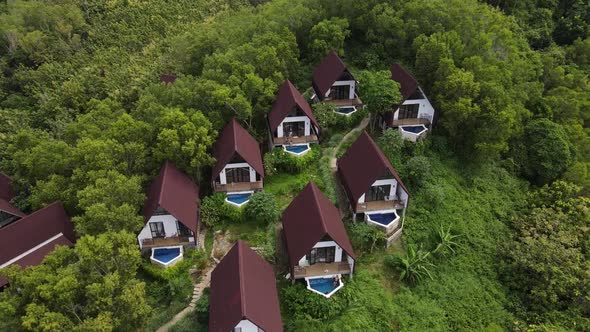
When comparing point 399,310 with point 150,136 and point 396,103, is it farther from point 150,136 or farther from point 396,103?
point 150,136

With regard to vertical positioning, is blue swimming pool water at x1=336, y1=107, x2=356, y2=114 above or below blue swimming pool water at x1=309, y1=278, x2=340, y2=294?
above

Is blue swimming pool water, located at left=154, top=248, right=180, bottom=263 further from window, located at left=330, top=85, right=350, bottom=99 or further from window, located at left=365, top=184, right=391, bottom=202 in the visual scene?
window, located at left=330, top=85, right=350, bottom=99

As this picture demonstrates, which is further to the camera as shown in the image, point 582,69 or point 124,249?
point 582,69

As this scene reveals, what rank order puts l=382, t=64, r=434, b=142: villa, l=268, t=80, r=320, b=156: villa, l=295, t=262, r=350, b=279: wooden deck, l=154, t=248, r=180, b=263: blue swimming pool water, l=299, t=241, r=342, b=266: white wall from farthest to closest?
l=382, t=64, r=434, b=142: villa → l=268, t=80, r=320, b=156: villa → l=154, t=248, r=180, b=263: blue swimming pool water → l=295, t=262, r=350, b=279: wooden deck → l=299, t=241, r=342, b=266: white wall

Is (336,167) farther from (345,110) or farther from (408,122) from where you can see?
(345,110)

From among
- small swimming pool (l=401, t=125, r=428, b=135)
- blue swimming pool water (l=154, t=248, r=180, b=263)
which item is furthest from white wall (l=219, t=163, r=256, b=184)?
small swimming pool (l=401, t=125, r=428, b=135)

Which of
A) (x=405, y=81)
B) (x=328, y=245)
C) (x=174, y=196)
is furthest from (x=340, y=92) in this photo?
(x=174, y=196)

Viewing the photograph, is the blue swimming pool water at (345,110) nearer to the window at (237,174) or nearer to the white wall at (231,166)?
the white wall at (231,166)

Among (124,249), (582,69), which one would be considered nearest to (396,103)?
(124,249)
